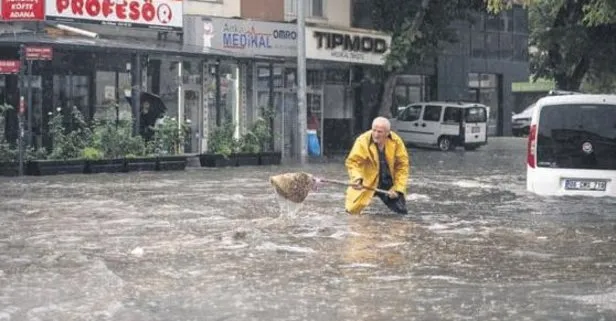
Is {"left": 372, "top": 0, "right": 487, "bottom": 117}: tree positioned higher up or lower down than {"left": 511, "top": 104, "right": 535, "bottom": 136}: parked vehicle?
higher up

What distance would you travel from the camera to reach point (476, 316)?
20.8ft

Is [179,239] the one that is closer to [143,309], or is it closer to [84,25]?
[143,309]

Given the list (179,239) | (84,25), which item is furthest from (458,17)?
(179,239)

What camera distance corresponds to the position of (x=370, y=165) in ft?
38.4

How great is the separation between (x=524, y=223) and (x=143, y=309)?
643 centimetres

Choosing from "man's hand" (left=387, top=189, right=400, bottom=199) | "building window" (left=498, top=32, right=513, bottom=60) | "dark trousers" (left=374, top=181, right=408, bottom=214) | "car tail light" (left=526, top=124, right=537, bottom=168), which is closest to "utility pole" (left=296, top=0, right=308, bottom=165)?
"car tail light" (left=526, top=124, right=537, bottom=168)

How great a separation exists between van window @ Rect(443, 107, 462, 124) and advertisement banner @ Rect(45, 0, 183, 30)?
37.6 feet

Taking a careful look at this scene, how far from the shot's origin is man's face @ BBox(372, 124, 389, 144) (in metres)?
11.5

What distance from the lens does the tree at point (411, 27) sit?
95.0 ft

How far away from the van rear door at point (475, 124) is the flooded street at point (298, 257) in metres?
17.6

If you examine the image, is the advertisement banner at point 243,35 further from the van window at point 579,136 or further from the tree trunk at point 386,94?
the van window at point 579,136

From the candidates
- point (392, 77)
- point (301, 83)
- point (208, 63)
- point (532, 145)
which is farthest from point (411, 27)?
point (532, 145)

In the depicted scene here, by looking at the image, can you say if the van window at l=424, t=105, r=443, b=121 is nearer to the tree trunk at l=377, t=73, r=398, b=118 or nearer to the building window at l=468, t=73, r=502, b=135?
the tree trunk at l=377, t=73, r=398, b=118

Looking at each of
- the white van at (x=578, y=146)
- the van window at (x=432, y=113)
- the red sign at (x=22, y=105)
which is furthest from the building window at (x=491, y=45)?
the white van at (x=578, y=146)
